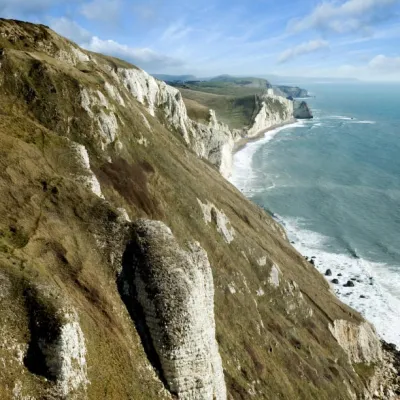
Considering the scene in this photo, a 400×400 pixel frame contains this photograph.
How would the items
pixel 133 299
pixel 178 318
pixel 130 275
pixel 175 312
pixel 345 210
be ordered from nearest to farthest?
pixel 178 318 < pixel 175 312 < pixel 133 299 < pixel 130 275 < pixel 345 210

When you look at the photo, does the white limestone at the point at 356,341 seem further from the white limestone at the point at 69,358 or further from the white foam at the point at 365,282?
the white limestone at the point at 69,358

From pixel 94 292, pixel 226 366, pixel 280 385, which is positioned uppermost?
pixel 94 292

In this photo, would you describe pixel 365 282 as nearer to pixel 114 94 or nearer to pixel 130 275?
pixel 114 94

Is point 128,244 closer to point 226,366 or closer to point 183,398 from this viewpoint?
point 183,398

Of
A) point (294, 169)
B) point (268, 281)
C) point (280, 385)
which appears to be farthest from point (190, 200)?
point (294, 169)

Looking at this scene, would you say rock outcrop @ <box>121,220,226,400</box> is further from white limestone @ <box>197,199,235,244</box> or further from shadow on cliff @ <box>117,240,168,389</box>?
white limestone @ <box>197,199,235,244</box>

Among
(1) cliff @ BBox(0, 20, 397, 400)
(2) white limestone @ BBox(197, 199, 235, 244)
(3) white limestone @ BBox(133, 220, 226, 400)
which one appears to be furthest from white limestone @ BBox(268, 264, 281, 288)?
(3) white limestone @ BBox(133, 220, 226, 400)

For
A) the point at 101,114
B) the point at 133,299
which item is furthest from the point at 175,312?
the point at 101,114

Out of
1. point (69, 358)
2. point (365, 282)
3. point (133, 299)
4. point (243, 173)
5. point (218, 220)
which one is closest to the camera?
point (69, 358)
